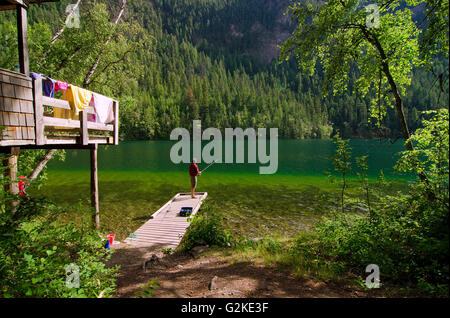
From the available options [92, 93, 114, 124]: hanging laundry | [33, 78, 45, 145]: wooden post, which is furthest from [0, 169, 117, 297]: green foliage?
[92, 93, 114, 124]: hanging laundry

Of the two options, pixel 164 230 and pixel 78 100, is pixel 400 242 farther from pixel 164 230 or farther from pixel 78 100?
pixel 78 100

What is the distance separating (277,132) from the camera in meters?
113

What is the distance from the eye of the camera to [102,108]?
970 cm

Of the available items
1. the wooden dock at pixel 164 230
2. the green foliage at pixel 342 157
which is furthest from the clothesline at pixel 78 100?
the green foliage at pixel 342 157

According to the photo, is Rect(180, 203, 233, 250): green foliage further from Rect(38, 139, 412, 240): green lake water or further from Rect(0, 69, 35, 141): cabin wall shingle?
Rect(0, 69, 35, 141): cabin wall shingle

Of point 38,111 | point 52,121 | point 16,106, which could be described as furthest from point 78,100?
point 16,106

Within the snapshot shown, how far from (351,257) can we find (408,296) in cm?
206

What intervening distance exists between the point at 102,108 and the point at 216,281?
8174 mm

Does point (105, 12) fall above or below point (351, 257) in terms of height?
above

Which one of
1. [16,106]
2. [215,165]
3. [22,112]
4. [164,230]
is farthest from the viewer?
[215,165]
